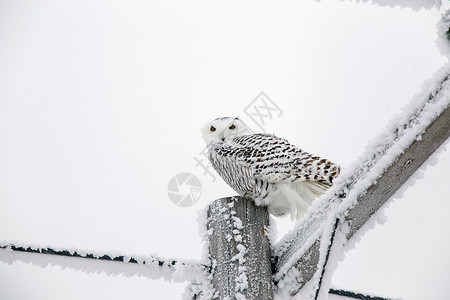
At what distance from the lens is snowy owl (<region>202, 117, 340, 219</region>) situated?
3359 millimetres

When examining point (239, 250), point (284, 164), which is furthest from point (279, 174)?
point (239, 250)

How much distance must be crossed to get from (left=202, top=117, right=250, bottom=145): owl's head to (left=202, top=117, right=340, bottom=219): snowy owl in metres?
0.64

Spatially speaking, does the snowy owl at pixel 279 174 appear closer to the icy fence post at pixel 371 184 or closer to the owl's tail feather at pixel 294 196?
the owl's tail feather at pixel 294 196

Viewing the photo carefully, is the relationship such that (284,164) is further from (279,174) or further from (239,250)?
(239,250)

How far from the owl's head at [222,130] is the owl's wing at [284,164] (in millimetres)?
714

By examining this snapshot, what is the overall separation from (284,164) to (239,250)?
5.21 ft

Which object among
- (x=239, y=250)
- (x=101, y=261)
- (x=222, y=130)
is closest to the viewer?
(x=101, y=261)

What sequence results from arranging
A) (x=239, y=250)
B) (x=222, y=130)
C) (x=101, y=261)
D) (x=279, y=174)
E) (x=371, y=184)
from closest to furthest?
(x=371, y=184) < (x=101, y=261) < (x=239, y=250) < (x=279, y=174) < (x=222, y=130)

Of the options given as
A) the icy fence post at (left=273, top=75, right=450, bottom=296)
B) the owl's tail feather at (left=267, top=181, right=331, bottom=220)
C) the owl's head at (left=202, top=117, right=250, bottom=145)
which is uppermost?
the icy fence post at (left=273, top=75, right=450, bottom=296)

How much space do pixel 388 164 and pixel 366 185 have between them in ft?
0.33

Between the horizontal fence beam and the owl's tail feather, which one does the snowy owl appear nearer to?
the owl's tail feather

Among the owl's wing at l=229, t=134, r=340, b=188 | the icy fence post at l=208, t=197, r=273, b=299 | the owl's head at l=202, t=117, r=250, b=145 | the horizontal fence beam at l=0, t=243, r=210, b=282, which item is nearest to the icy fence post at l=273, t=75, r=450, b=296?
the icy fence post at l=208, t=197, r=273, b=299

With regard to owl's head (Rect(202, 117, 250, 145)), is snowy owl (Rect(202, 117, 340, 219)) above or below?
above

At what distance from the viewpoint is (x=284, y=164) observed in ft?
11.3
